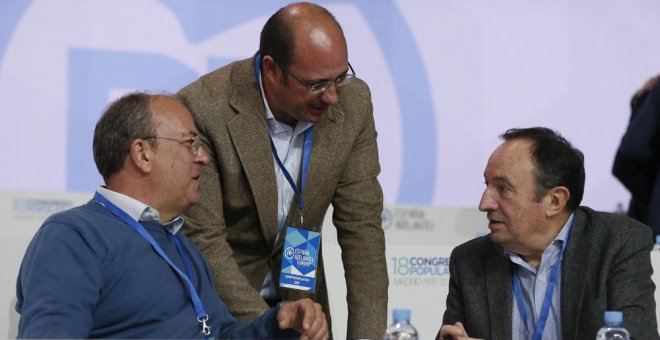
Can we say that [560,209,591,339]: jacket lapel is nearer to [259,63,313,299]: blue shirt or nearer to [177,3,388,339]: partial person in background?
[177,3,388,339]: partial person in background

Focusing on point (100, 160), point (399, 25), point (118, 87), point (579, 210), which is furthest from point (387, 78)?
point (100, 160)

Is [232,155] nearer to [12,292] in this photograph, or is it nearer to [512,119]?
[12,292]

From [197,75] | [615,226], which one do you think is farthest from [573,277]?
[197,75]

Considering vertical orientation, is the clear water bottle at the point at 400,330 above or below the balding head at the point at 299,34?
below

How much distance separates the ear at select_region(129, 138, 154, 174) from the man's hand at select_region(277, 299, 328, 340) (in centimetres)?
52

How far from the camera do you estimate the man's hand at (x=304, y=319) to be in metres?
2.62

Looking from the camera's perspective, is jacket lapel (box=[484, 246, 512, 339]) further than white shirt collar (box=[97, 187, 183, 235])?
Yes

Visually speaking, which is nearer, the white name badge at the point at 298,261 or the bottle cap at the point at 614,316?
the bottle cap at the point at 614,316

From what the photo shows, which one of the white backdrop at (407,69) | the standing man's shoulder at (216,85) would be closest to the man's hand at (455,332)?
the standing man's shoulder at (216,85)

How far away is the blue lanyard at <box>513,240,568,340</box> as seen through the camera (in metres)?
3.05

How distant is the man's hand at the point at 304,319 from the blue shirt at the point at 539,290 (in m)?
0.73

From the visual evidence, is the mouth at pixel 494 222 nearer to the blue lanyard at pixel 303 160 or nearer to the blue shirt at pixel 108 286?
the blue lanyard at pixel 303 160

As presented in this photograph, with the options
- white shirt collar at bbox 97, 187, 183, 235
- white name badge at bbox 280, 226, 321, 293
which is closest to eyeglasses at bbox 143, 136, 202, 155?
white shirt collar at bbox 97, 187, 183, 235

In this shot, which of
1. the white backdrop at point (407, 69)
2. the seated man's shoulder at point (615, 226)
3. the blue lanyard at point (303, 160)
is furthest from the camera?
the white backdrop at point (407, 69)
